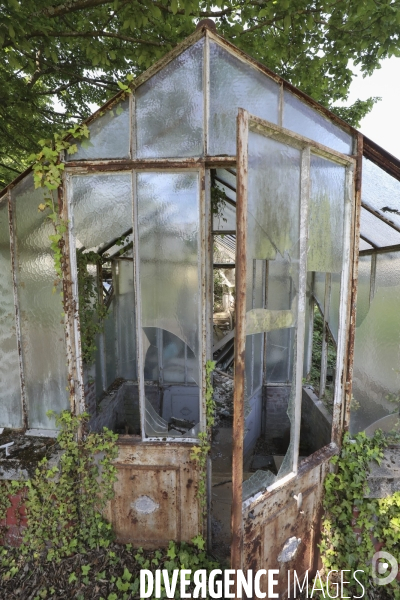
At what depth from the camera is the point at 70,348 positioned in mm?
2850

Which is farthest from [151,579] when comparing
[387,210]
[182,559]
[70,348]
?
[387,210]

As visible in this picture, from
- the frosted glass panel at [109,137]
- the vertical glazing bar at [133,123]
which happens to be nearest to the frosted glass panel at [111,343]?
the frosted glass panel at [109,137]

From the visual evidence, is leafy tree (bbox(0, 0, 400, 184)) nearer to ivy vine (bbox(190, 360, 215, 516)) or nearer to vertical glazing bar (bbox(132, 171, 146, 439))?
vertical glazing bar (bbox(132, 171, 146, 439))

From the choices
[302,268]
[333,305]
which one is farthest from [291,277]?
[333,305]

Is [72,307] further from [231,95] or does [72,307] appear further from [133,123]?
[231,95]

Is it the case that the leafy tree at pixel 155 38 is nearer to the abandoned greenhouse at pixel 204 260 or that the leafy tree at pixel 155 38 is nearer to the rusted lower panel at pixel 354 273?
the abandoned greenhouse at pixel 204 260

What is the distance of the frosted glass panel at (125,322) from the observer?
5.77 metres

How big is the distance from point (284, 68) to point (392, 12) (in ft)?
5.72

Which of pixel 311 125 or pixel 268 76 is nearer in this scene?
pixel 268 76

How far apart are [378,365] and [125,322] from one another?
4.27m

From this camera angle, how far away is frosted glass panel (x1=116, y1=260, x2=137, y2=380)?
5773mm

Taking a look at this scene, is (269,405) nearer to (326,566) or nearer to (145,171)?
(326,566)

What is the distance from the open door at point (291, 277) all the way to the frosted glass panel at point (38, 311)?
6.37 feet

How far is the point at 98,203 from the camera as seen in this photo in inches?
120
